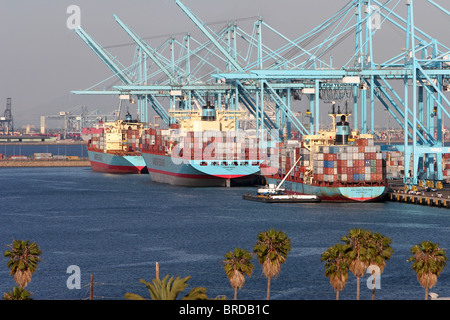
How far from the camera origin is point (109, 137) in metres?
142

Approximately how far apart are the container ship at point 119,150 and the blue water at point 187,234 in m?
33.5

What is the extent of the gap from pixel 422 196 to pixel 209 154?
30.1m

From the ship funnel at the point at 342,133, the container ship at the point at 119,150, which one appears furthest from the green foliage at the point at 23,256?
the container ship at the point at 119,150

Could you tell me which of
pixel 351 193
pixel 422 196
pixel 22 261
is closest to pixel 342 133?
pixel 351 193

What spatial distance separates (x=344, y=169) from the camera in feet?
256

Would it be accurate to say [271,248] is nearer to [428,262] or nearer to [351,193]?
[428,262]

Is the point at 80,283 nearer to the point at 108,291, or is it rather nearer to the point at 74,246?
the point at 108,291

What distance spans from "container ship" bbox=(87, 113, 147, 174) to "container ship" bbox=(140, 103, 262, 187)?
23.8 m

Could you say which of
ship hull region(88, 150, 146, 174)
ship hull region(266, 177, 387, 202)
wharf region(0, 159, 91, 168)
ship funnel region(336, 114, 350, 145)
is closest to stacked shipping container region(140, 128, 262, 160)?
ship funnel region(336, 114, 350, 145)

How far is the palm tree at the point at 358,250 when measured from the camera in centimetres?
3052

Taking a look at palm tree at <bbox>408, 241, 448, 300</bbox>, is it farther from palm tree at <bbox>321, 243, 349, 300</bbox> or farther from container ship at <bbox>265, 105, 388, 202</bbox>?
container ship at <bbox>265, 105, 388, 202</bbox>

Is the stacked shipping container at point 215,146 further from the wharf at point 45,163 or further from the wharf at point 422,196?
the wharf at point 45,163

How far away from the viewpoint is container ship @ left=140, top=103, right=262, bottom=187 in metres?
98.5

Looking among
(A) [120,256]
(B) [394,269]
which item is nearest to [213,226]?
(A) [120,256]
